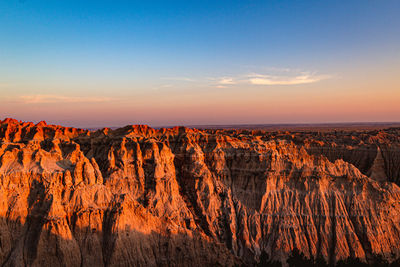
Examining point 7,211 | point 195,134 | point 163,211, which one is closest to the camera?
point 7,211

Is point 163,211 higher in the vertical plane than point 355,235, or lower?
higher

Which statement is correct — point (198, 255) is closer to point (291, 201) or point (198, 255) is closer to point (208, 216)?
point (208, 216)

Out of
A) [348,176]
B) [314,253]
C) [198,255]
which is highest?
[348,176]

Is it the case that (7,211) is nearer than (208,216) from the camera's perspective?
Yes

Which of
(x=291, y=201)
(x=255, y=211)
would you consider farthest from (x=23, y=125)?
(x=291, y=201)

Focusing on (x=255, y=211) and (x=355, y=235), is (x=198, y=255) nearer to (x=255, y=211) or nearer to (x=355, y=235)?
(x=255, y=211)

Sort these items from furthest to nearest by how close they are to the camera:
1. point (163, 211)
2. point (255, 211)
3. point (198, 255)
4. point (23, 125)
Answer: point (23, 125) → point (255, 211) → point (163, 211) → point (198, 255)

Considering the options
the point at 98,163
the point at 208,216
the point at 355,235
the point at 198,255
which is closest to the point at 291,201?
the point at 355,235
